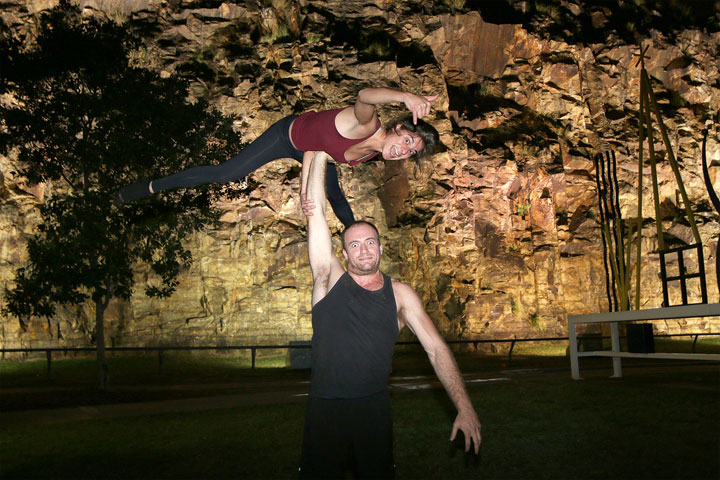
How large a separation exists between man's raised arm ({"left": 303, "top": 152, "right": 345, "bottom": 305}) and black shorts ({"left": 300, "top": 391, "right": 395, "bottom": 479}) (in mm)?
555

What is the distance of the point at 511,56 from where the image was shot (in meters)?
24.3

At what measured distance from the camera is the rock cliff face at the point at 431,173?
22.0 metres

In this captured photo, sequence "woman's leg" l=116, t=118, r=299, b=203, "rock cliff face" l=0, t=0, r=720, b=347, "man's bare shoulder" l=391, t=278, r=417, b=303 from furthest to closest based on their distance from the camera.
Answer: "rock cliff face" l=0, t=0, r=720, b=347
"woman's leg" l=116, t=118, r=299, b=203
"man's bare shoulder" l=391, t=278, r=417, b=303

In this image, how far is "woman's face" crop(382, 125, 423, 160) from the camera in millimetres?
3926

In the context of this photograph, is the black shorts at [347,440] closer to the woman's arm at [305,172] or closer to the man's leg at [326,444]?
the man's leg at [326,444]

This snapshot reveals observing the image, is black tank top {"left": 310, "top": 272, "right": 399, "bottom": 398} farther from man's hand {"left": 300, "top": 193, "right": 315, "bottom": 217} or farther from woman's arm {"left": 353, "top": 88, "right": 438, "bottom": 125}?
woman's arm {"left": 353, "top": 88, "right": 438, "bottom": 125}

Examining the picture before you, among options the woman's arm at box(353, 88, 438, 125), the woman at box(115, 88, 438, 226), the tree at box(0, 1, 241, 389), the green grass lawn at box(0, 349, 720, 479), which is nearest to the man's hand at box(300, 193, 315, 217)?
the woman at box(115, 88, 438, 226)

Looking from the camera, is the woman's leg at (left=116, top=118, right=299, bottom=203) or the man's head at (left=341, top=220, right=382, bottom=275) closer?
the man's head at (left=341, top=220, right=382, bottom=275)

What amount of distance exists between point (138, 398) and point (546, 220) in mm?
17635

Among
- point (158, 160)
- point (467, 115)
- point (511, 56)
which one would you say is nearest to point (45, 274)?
point (158, 160)

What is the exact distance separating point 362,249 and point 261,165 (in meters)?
1.90

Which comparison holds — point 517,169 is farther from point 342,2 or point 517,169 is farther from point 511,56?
point 342,2

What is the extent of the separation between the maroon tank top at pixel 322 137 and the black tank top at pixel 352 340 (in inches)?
50.1

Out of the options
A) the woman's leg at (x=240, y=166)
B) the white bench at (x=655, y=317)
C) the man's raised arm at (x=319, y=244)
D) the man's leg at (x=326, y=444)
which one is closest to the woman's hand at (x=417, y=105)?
the man's raised arm at (x=319, y=244)
